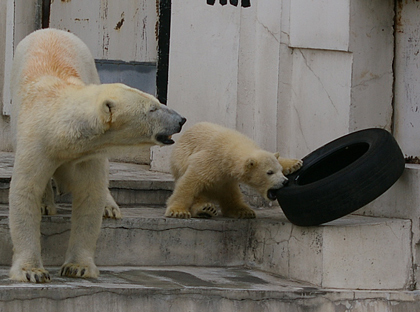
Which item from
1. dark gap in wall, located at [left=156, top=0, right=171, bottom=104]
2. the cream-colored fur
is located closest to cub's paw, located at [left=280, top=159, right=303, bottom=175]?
the cream-colored fur

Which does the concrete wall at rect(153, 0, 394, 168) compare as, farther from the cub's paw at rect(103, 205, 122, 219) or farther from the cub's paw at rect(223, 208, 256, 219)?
the cub's paw at rect(103, 205, 122, 219)

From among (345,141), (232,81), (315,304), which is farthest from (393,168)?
(232,81)

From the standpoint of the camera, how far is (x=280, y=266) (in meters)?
5.17

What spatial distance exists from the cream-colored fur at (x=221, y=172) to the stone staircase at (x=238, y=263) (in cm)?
16

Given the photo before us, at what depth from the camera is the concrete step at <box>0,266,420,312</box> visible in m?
4.22

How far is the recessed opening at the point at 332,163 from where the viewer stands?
17.2 feet

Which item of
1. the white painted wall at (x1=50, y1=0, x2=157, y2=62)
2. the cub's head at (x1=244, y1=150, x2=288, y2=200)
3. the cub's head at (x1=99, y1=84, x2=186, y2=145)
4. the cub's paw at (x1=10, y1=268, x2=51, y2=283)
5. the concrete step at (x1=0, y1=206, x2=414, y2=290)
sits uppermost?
the white painted wall at (x1=50, y1=0, x2=157, y2=62)

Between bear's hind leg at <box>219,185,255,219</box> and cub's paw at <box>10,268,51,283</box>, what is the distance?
5.29ft

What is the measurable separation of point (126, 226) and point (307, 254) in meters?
1.11

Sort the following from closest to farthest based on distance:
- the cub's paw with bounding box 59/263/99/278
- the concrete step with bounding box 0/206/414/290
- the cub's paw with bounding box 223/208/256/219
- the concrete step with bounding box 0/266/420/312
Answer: the concrete step with bounding box 0/266/420/312 → the cub's paw with bounding box 59/263/99/278 → the concrete step with bounding box 0/206/414/290 → the cub's paw with bounding box 223/208/256/219

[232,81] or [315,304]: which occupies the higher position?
[232,81]

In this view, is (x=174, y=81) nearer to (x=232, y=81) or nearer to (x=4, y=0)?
(x=232, y=81)

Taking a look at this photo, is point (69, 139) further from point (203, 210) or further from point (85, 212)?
point (203, 210)

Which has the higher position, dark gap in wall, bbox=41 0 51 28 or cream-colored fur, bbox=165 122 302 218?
dark gap in wall, bbox=41 0 51 28
